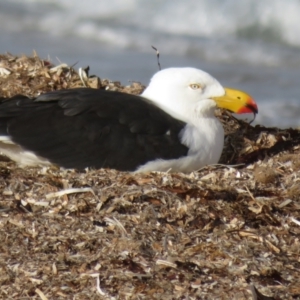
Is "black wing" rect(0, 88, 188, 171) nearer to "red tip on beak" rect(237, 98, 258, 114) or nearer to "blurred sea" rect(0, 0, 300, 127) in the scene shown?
"red tip on beak" rect(237, 98, 258, 114)

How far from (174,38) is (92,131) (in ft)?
32.8

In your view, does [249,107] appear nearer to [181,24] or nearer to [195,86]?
[195,86]

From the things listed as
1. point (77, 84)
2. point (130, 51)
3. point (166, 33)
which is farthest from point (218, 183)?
point (166, 33)

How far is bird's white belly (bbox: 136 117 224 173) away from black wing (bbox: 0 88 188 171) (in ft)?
0.16

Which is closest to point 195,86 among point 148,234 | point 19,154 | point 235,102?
point 235,102

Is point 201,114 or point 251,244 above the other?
point 201,114

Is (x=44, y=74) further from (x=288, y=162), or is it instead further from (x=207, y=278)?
(x=207, y=278)

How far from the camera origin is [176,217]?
16.9ft

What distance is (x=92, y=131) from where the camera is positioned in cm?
610

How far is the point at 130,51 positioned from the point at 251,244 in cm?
1019

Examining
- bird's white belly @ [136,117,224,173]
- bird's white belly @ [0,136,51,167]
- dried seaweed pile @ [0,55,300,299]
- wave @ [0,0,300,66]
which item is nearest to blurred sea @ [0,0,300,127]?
wave @ [0,0,300,66]

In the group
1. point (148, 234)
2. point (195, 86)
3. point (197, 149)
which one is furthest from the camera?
point (195, 86)

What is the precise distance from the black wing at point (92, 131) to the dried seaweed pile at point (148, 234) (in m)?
0.21

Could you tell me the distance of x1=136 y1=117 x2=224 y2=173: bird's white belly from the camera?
240 inches
